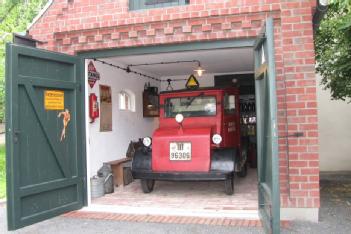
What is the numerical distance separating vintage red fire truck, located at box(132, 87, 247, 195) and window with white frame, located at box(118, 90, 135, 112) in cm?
151

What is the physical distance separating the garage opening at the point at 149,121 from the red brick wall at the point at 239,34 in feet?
2.09

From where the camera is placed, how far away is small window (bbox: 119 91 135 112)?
31.8ft

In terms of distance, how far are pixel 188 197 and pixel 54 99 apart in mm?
2939

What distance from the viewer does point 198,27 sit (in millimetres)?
6086

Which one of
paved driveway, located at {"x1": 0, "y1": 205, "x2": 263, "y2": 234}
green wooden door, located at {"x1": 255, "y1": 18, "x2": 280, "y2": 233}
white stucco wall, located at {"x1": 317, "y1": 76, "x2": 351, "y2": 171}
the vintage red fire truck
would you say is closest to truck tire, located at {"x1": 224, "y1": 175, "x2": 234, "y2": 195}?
the vintage red fire truck

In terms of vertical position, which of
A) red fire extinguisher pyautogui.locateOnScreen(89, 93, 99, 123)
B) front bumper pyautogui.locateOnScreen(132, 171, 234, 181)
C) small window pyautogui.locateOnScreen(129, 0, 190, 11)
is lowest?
front bumper pyautogui.locateOnScreen(132, 171, 234, 181)

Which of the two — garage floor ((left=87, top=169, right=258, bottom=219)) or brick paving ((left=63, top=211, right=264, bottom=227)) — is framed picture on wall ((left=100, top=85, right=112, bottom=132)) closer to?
garage floor ((left=87, top=169, right=258, bottom=219))

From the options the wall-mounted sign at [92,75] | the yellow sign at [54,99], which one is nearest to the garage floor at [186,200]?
the yellow sign at [54,99]

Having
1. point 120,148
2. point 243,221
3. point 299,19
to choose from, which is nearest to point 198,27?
point 299,19

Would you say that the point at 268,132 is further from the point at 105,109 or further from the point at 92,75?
the point at 105,109

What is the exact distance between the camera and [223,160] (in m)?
7.11

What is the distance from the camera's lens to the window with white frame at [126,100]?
9.68 metres

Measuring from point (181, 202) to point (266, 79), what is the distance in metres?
3.13

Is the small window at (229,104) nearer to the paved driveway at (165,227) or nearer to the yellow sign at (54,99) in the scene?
the paved driveway at (165,227)
